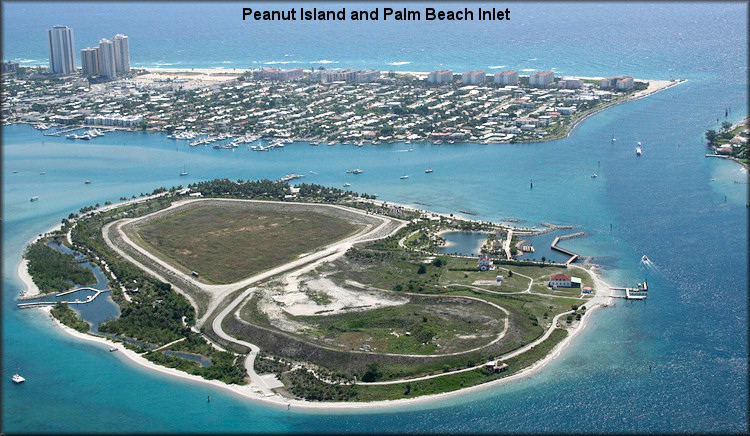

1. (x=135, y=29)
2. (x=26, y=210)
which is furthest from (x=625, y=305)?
→ (x=135, y=29)

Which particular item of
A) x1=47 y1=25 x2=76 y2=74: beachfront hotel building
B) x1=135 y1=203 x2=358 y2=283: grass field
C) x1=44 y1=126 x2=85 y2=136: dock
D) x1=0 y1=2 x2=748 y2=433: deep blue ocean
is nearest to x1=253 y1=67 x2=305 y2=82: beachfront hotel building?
x1=0 y1=2 x2=748 y2=433: deep blue ocean

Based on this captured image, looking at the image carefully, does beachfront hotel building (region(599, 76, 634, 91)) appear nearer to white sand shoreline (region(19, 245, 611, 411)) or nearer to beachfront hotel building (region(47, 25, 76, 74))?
white sand shoreline (region(19, 245, 611, 411))

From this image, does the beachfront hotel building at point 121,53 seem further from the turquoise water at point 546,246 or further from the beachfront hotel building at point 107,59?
the turquoise water at point 546,246

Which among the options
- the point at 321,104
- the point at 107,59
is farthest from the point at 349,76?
the point at 107,59

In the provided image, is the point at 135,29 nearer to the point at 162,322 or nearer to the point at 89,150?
the point at 89,150

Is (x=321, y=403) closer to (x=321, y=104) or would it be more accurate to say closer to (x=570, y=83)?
(x=321, y=104)
